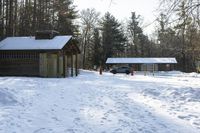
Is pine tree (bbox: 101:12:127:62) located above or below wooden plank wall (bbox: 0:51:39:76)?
above

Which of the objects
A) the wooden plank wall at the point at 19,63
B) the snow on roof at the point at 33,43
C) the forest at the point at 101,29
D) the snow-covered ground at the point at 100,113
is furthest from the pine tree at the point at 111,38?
the snow-covered ground at the point at 100,113

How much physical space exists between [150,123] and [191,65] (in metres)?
71.6

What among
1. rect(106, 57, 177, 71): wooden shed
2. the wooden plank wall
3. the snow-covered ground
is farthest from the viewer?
rect(106, 57, 177, 71): wooden shed

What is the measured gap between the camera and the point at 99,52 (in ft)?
250

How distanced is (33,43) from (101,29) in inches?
1769

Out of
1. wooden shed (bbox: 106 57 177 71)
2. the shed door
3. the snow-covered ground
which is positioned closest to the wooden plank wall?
the shed door

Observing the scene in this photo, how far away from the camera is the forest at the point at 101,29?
16.2 metres

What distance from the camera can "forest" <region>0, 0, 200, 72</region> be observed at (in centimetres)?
1619

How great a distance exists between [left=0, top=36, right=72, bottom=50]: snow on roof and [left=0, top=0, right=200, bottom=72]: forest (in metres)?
5.16

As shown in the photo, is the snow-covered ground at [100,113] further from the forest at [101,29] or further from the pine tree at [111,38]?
the pine tree at [111,38]

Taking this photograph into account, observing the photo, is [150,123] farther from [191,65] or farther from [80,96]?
[191,65]

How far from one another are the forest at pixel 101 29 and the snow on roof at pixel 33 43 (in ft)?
16.9

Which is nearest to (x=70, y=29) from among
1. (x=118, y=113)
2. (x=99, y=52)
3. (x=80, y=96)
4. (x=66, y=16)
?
(x=66, y=16)

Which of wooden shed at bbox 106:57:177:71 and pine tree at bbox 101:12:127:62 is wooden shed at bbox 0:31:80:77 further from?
pine tree at bbox 101:12:127:62
